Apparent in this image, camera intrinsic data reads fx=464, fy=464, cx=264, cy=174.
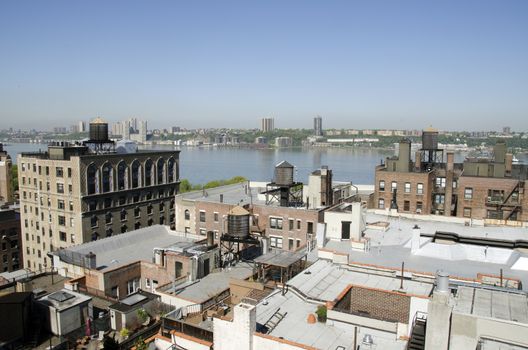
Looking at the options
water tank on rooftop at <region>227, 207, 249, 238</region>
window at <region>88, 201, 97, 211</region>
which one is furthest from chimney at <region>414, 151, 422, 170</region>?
window at <region>88, 201, 97, 211</region>

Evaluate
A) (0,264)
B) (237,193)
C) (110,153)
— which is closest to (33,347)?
(237,193)

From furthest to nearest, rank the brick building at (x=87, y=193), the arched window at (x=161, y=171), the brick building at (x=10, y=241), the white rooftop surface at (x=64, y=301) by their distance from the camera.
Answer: the arched window at (x=161, y=171)
the brick building at (x=10, y=241)
the brick building at (x=87, y=193)
the white rooftop surface at (x=64, y=301)

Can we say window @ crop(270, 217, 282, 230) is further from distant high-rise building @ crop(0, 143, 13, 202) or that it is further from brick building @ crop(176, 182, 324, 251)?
distant high-rise building @ crop(0, 143, 13, 202)

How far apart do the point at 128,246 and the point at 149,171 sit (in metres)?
23.6

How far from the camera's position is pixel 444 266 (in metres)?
28.9

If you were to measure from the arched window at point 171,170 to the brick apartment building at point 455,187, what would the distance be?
28820mm

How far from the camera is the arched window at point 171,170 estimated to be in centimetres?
6700

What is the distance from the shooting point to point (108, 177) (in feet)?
187

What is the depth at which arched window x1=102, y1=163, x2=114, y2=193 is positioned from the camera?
185 ft

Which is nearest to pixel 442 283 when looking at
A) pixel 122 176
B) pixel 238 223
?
pixel 238 223

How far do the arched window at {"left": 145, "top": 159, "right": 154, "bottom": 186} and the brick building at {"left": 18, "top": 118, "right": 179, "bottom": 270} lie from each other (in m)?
0.07

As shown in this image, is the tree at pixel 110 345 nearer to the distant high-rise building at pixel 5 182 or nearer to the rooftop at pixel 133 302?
the rooftop at pixel 133 302

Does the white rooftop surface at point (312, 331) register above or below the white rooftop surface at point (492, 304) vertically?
below

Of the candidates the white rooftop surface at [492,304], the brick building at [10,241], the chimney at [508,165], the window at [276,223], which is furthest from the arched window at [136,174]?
the white rooftop surface at [492,304]
